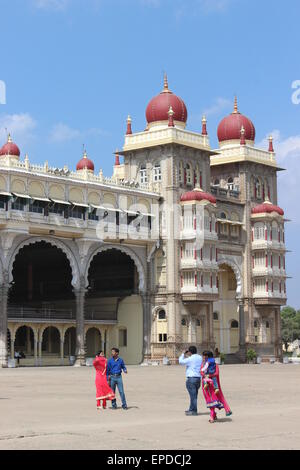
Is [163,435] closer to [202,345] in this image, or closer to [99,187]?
[99,187]

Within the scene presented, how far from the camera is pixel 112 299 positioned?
222 ft

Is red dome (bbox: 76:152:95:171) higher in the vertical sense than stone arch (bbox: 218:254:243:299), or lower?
higher

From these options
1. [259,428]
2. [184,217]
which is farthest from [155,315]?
[259,428]

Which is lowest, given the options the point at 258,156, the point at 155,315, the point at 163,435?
the point at 163,435

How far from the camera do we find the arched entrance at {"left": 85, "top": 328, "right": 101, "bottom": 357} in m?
69.0

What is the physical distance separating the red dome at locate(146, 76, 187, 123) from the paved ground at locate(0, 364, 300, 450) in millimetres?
40223

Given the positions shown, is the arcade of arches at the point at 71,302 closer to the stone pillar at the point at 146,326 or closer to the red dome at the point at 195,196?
the stone pillar at the point at 146,326

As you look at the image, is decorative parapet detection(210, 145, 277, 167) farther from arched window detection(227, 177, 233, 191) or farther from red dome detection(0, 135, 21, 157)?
red dome detection(0, 135, 21, 157)

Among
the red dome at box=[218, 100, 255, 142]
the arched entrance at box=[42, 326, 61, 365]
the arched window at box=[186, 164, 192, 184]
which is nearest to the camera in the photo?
the arched window at box=[186, 164, 192, 184]

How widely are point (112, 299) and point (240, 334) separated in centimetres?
1150

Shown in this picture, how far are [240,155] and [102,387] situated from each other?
173 ft

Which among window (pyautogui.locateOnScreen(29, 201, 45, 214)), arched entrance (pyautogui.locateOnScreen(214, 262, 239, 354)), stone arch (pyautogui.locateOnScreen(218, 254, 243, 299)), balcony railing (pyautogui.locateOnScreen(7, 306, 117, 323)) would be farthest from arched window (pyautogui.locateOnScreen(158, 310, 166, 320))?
window (pyautogui.locateOnScreen(29, 201, 45, 214))

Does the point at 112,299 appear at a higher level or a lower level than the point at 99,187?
lower

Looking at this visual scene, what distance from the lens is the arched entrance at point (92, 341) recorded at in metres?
69.0
